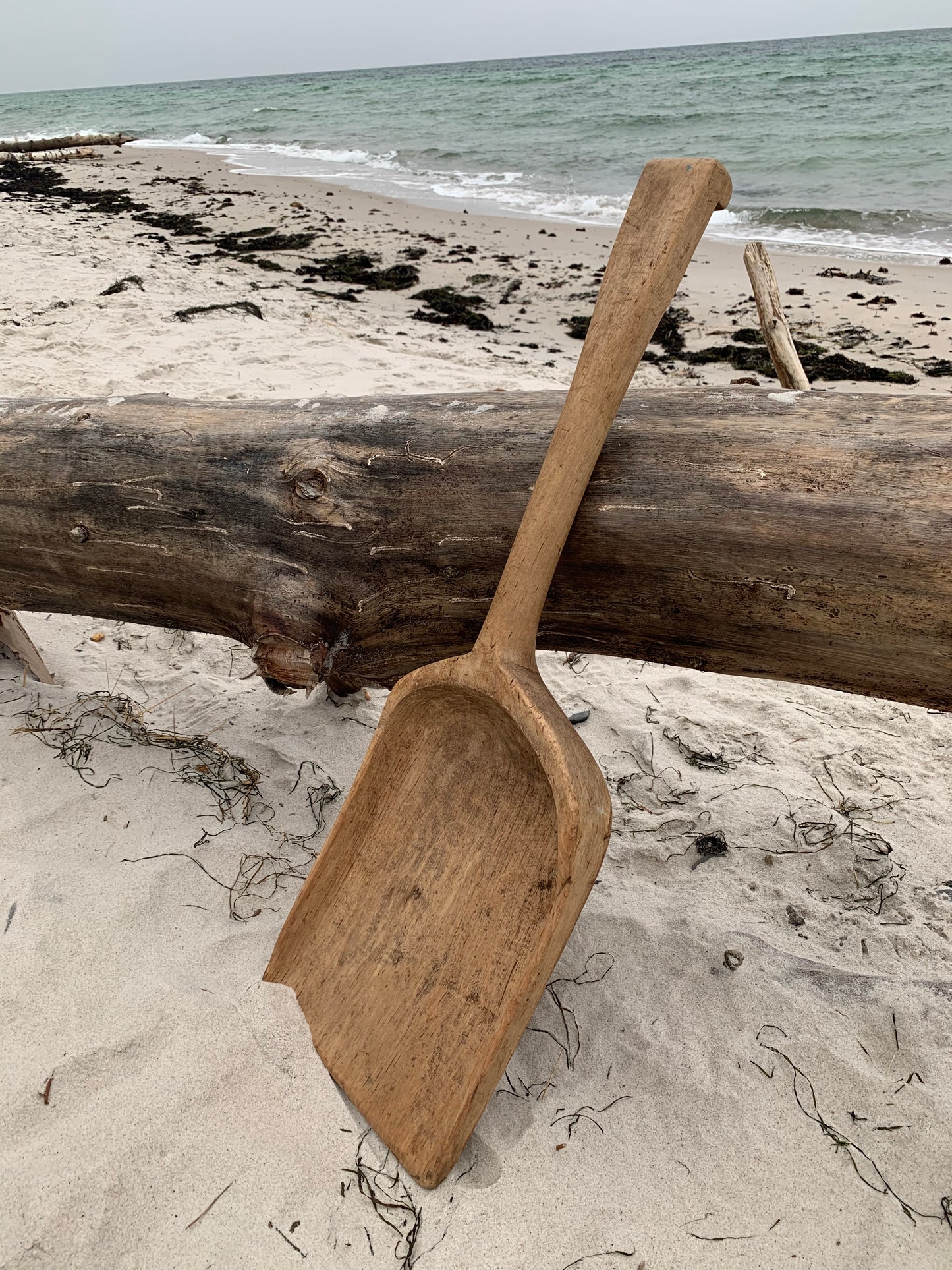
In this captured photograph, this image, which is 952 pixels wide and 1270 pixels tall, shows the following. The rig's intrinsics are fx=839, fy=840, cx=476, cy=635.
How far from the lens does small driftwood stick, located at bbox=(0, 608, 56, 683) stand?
89.8 inches

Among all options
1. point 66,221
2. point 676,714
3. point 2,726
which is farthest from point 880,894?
point 66,221

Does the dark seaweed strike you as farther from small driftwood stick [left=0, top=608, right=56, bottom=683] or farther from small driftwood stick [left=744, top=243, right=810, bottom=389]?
small driftwood stick [left=744, top=243, right=810, bottom=389]

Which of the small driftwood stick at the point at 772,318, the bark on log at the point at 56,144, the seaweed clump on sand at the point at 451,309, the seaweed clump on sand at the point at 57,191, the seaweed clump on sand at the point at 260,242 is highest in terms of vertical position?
the small driftwood stick at the point at 772,318

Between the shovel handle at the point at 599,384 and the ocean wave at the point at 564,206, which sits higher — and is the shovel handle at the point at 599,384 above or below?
above

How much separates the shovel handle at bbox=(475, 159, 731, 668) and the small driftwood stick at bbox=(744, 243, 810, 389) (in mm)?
1168

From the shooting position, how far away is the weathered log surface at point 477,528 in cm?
A: 133

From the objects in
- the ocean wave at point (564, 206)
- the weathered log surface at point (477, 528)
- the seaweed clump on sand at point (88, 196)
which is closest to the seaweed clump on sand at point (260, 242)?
the seaweed clump on sand at point (88, 196)

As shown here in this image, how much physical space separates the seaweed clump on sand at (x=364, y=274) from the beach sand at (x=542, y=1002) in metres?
5.27

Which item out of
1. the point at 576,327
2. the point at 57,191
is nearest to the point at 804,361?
the point at 576,327

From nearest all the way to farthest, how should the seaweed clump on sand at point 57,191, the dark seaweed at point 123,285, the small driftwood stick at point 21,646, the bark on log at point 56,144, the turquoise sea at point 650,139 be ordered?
Result: the small driftwood stick at point 21,646
the dark seaweed at point 123,285
the turquoise sea at point 650,139
the seaweed clump on sand at point 57,191
the bark on log at point 56,144

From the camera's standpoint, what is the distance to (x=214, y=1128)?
1263 mm

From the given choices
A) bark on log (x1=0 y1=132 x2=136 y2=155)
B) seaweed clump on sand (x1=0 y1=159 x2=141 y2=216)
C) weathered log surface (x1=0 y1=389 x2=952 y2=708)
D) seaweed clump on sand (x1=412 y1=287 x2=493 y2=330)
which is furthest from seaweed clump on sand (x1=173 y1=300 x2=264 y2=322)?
bark on log (x1=0 y1=132 x2=136 y2=155)

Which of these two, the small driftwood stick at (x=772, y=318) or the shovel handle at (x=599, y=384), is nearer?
the shovel handle at (x=599, y=384)

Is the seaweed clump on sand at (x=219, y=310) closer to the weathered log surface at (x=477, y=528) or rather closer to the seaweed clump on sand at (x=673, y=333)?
the seaweed clump on sand at (x=673, y=333)
